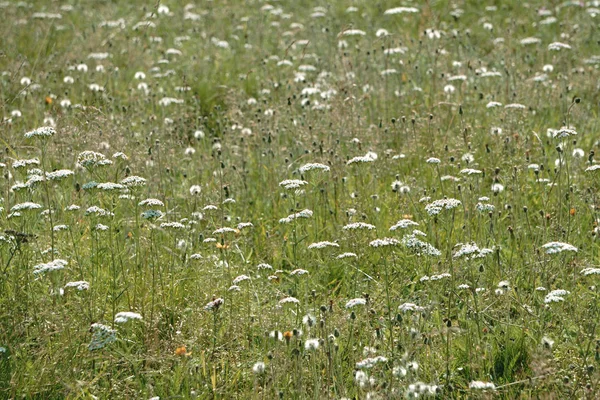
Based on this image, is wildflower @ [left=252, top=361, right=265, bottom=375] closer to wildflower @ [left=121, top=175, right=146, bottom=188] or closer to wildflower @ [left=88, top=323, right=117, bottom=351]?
wildflower @ [left=88, top=323, right=117, bottom=351]

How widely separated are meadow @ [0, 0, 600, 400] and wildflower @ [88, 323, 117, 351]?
0.02 meters

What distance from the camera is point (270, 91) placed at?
7922mm

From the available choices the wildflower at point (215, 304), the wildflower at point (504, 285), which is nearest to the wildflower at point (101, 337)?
the wildflower at point (215, 304)

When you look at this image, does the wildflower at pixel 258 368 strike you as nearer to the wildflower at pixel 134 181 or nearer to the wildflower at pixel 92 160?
the wildflower at pixel 134 181

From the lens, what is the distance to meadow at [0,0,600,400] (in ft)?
13.0

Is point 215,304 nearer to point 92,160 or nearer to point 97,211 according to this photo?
point 97,211

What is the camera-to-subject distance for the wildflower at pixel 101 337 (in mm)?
3693

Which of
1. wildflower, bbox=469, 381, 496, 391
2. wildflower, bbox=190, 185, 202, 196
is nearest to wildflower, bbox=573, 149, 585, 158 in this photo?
wildflower, bbox=190, 185, 202, 196

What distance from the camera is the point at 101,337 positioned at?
12.3 feet

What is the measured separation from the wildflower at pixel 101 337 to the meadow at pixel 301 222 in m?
0.02

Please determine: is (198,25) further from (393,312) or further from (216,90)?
(393,312)

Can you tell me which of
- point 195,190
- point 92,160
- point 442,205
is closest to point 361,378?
point 442,205

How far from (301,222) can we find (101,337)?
2134mm

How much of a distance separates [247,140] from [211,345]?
3.01 m
